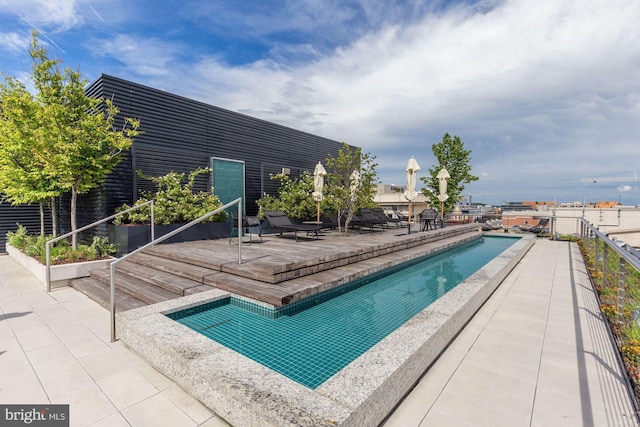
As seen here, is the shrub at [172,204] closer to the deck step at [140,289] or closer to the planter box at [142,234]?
the planter box at [142,234]

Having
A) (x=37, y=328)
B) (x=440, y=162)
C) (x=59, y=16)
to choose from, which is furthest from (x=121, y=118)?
(x=440, y=162)

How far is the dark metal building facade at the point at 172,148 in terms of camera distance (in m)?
7.91

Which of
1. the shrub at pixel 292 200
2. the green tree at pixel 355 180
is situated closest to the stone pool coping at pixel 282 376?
the green tree at pixel 355 180

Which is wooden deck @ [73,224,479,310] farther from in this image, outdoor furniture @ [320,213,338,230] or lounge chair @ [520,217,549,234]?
lounge chair @ [520,217,549,234]

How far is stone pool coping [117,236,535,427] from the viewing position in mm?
1670

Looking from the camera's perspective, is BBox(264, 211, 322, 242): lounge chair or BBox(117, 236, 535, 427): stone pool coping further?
BBox(264, 211, 322, 242): lounge chair

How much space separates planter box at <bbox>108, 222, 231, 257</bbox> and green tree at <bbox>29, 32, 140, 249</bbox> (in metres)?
0.84

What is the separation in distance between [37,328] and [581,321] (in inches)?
272

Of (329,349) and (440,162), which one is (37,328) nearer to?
(329,349)

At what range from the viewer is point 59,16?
7.76 m

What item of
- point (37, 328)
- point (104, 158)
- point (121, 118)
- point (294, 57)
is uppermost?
point (294, 57)

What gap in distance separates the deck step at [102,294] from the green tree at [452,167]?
1517 cm

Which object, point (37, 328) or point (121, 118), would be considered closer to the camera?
point (37, 328)

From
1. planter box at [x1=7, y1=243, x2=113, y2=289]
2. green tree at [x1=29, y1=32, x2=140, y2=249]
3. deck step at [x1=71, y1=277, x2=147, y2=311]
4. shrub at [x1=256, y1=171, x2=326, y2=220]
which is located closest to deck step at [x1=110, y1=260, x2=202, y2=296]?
deck step at [x1=71, y1=277, x2=147, y2=311]
